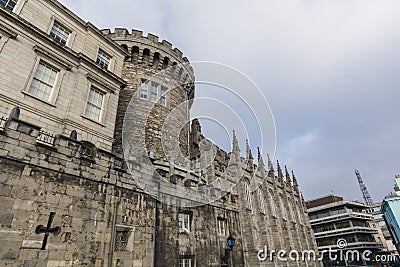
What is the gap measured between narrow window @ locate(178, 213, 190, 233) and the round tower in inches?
194

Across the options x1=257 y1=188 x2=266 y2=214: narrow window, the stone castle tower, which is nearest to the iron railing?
the stone castle tower

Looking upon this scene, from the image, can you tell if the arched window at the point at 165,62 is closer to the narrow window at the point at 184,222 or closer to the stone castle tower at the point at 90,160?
the stone castle tower at the point at 90,160

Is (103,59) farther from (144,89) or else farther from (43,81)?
(144,89)

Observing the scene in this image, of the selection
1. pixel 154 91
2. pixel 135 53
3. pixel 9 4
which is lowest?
pixel 9 4

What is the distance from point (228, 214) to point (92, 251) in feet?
30.8

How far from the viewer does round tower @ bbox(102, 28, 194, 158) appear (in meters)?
16.2

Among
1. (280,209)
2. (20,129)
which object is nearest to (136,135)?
(20,129)

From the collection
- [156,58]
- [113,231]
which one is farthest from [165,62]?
[113,231]

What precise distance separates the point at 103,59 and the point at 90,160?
784 cm

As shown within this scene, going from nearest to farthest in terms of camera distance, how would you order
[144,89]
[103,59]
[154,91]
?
[103,59], [144,89], [154,91]

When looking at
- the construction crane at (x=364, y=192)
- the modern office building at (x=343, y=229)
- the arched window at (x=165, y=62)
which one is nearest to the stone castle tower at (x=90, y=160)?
the arched window at (x=165, y=62)

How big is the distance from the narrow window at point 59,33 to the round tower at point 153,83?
5533 mm

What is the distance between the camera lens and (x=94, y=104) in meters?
11.8

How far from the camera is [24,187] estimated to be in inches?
253
